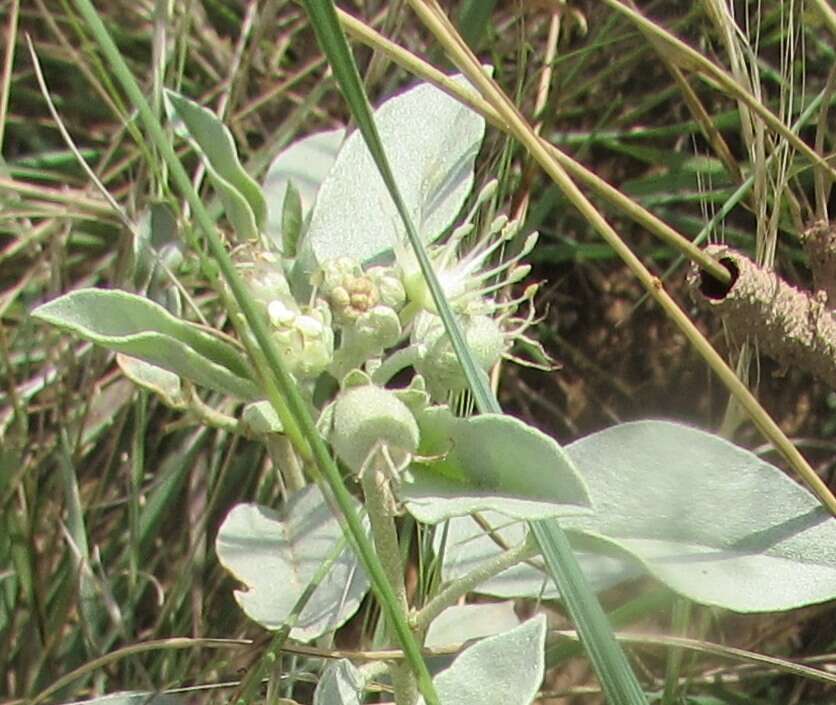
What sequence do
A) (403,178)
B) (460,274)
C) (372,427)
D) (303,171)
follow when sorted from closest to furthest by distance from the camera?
(372,427), (460,274), (403,178), (303,171)

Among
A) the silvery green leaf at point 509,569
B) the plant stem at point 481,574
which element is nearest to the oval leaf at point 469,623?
the silvery green leaf at point 509,569

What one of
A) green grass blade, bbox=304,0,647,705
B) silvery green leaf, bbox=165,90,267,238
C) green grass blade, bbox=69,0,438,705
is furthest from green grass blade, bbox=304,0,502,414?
silvery green leaf, bbox=165,90,267,238

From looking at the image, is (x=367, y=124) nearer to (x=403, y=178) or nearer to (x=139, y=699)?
(x=403, y=178)

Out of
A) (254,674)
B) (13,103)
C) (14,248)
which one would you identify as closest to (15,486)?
(14,248)

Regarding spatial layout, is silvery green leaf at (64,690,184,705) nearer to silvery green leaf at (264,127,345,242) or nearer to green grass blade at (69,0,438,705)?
green grass blade at (69,0,438,705)

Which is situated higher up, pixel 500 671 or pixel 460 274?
pixel 460 274

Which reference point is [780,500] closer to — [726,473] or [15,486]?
[726,473]

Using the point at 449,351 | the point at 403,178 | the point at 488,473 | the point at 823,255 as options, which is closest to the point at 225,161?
the point at 403,178
